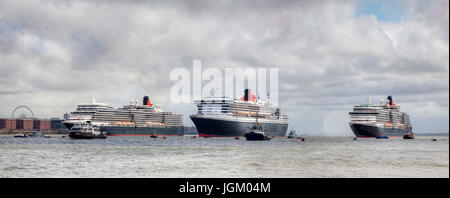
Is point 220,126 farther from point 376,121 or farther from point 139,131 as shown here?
point 376,121

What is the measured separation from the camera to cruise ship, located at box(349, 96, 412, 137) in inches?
5886

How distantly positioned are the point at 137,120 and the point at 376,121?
3160 inches

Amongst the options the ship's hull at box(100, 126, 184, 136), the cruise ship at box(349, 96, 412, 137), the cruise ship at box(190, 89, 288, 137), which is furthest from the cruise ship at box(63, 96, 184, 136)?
the cruise ship at box(349, 96, 412, 137)

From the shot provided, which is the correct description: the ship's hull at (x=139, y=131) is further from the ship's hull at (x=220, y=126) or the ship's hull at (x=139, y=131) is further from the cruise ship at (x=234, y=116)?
the ship's hull at (x=220, y=126)

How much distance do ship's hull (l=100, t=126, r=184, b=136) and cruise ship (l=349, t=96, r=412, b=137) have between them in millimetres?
67377

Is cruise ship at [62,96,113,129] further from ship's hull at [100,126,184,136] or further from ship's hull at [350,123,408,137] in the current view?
ship's hull at [350,123,408,137]

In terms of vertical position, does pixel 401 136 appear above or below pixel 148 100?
below

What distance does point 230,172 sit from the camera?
1373 inches

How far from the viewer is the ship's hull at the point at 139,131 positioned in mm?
154212
